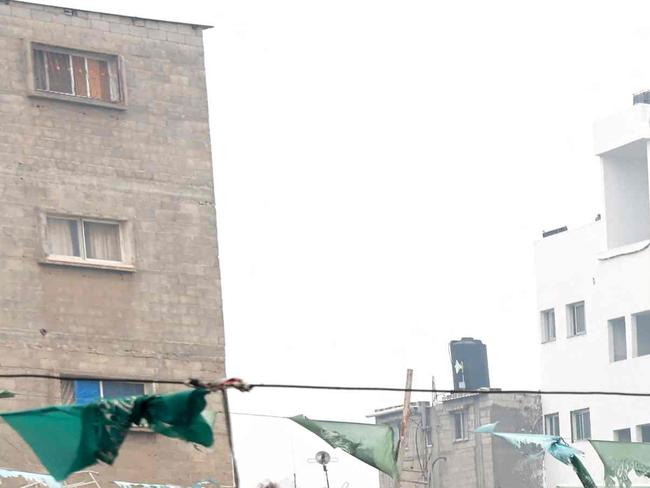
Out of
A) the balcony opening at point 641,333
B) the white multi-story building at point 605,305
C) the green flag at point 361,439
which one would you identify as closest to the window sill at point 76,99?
the green flag at point 361,439

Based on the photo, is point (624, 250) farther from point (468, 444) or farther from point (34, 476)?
point (34, 476)

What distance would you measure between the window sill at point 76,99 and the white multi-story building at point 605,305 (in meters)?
24.6

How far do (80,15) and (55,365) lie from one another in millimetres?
5546

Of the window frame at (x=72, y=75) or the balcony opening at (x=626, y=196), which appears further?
the balcony opening at (x=626, y=196)

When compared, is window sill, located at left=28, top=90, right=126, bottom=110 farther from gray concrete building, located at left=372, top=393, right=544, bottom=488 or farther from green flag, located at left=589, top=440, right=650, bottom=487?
gray concrete building, located at left=372, top=393, right=544, bottom=488

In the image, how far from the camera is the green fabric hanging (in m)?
15.6

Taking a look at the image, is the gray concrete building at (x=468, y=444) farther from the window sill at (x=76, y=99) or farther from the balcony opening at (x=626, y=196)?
the window sill at (x=76, y=99)

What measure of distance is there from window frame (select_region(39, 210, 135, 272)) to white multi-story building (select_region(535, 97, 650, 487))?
2457 centimetres

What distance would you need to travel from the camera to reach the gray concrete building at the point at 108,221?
29.4 m

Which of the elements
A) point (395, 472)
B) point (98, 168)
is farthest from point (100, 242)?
point (395, 472)

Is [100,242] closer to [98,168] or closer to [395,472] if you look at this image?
[98,168]

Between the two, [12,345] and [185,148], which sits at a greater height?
[185,148]

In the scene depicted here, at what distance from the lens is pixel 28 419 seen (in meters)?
16.0

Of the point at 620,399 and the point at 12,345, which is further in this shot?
the point at 620,399
